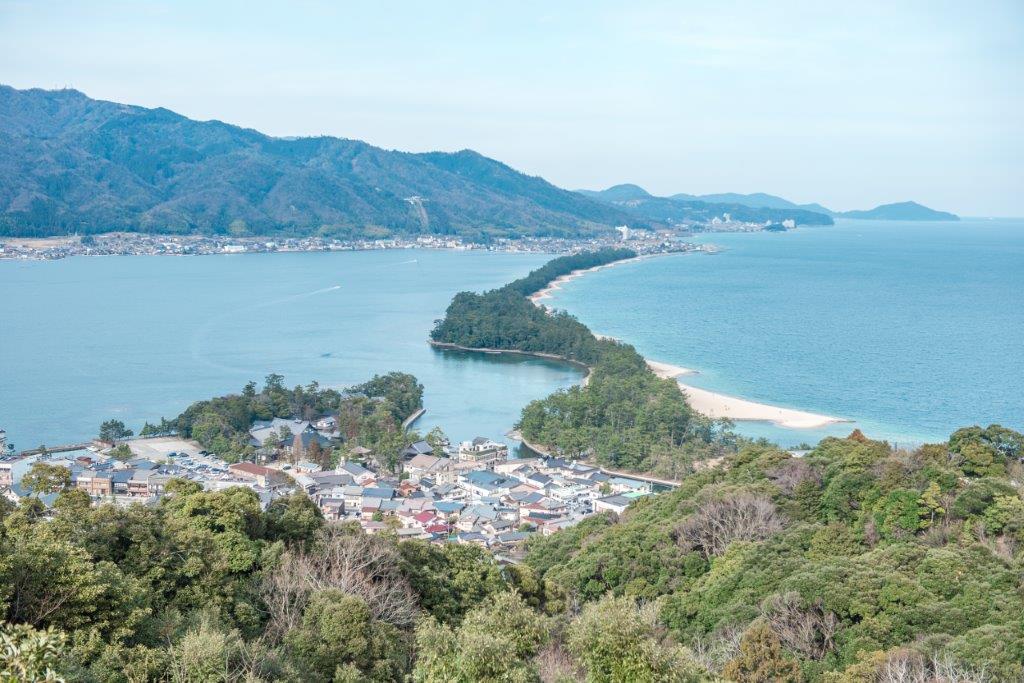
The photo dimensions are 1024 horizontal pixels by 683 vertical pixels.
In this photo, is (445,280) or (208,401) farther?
(445,280)

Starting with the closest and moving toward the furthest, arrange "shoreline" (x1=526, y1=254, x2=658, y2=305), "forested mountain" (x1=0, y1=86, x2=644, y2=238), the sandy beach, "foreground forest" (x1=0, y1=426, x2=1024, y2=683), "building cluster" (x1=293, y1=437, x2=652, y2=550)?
"foreground forest" (x1=0, y1=426, x2=1024, y2=683), "building cluster" (x1=293, y1=437, x2=652, y2=550), "shoreline" (x1=526, y1=254, x2=658, y2=305), the sandy beach, "forested mountain" (x1=0, y1=86, x2=644, y2=238)

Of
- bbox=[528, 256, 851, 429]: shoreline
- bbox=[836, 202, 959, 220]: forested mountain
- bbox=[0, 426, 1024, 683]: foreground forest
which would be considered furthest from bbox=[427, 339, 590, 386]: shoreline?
bbox=[836, 202, 959, 220]: forested mountain

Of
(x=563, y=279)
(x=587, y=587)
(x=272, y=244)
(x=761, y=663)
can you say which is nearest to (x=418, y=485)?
(x=587, y=587)

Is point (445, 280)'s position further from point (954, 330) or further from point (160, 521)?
point (160, 521)

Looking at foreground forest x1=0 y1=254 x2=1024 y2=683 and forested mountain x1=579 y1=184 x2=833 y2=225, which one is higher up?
forested mountain x1=579 y1=184 x2=833 y2=225

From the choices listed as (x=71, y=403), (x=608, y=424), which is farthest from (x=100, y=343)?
(x=608, y=424)

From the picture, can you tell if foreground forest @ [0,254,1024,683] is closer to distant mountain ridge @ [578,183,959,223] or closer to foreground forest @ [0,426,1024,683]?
foreground forest @ [0,426,1024,683]

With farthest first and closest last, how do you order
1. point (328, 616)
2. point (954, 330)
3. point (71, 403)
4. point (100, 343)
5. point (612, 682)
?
point (954, 330) → point (100, 343) → point (71, 403) → point (328, 616) → point (612, 682)
